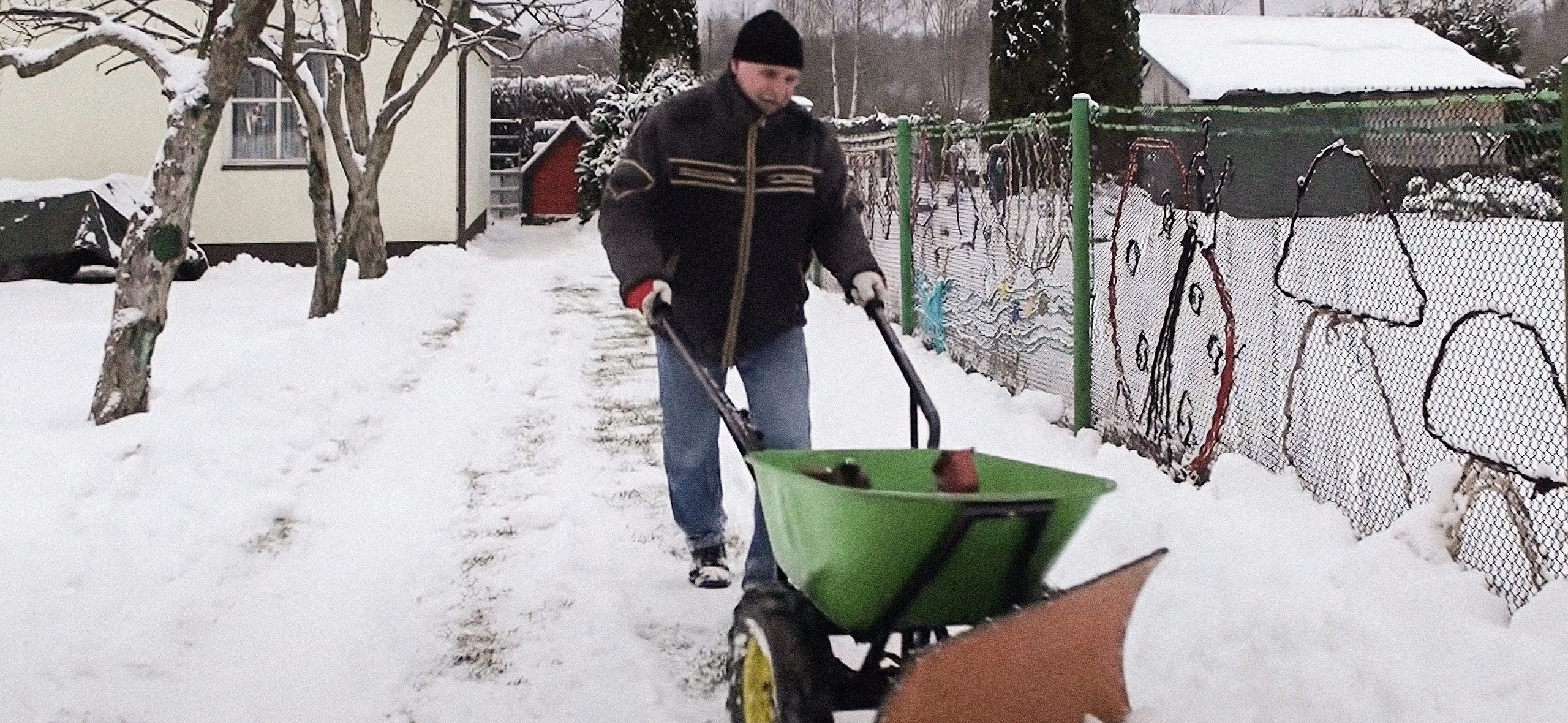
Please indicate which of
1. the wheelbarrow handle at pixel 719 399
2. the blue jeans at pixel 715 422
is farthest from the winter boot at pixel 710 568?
the wheelbarrow handle at pixel 719 399

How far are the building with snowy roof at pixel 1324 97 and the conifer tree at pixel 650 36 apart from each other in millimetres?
9666

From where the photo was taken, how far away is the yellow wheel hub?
123 inches

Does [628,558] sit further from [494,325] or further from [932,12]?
[932,12]

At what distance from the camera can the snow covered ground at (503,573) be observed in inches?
139

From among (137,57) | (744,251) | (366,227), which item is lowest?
(744,251)

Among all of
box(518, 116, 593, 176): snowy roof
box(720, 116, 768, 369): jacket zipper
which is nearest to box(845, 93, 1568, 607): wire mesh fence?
box(720, 116, 768, 369): jacket zipper

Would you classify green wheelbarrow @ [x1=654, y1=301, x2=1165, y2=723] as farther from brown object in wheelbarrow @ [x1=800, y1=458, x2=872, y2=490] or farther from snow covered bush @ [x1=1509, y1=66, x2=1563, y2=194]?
snow covered bush @ [x1=1509, y1=66, x2=1563, y2=194]

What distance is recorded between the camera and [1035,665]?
2648 millimetres

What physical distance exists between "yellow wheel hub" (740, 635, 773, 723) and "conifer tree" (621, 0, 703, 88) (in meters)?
28.0

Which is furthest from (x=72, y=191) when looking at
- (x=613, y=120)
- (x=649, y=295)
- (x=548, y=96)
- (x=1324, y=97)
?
(x=548, y=96)

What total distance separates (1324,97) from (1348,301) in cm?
2174

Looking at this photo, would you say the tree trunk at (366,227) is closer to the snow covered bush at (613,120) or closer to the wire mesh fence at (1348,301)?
the wire mesh fence at (1348,301)

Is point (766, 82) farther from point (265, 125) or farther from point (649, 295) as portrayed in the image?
A: point (265, 125)

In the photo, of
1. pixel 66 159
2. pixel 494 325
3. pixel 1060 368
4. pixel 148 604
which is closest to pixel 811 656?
pixel 148 604
